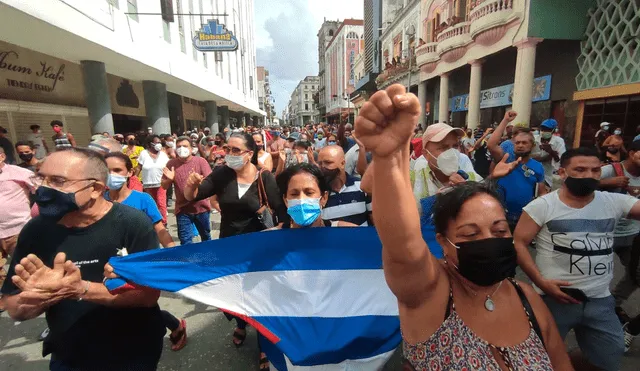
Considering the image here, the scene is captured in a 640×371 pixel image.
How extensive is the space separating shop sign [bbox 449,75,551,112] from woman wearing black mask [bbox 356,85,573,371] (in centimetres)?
1375

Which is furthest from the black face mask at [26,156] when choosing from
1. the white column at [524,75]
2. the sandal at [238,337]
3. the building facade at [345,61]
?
the building facade at [345,61]

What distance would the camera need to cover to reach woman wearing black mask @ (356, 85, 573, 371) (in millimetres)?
943

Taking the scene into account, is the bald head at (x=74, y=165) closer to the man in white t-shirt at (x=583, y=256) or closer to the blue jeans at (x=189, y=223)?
the man in white t-shirt at (x=583, y=256)

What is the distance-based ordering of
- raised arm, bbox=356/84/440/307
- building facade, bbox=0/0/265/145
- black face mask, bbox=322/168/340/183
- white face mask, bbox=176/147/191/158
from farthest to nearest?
building facade, bbox=0/0/265/145 < white face mask, bbox=176/147/191/158 < black face mask, bbox=322/168/340/183 < raised arm, bbox=356/84/440/307

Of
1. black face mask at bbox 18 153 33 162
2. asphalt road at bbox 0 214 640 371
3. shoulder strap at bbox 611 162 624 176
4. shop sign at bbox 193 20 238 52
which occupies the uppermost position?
shop sign at bbox 193 20 238 52

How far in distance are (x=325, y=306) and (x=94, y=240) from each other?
1255 mm

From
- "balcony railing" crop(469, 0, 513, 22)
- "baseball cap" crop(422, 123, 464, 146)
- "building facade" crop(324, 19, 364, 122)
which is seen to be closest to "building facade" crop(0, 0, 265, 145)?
"baseball cap" crop(422, 123, 464, 146)

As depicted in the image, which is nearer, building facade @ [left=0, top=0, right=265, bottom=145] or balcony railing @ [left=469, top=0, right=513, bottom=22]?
building facade @ [left=0, top=0, right=265, bottom=145]

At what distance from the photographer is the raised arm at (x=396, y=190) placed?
0.91m

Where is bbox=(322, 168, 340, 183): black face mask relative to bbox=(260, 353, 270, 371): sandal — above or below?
above

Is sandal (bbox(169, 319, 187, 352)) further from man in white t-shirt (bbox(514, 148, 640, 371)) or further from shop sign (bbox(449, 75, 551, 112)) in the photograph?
shop sign (bbox(449, 75, 551, 112))

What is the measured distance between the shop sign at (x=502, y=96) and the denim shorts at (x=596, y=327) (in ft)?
42.4

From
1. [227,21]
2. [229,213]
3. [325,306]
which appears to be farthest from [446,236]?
[227,21]

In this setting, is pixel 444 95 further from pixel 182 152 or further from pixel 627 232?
pixel 182 152
